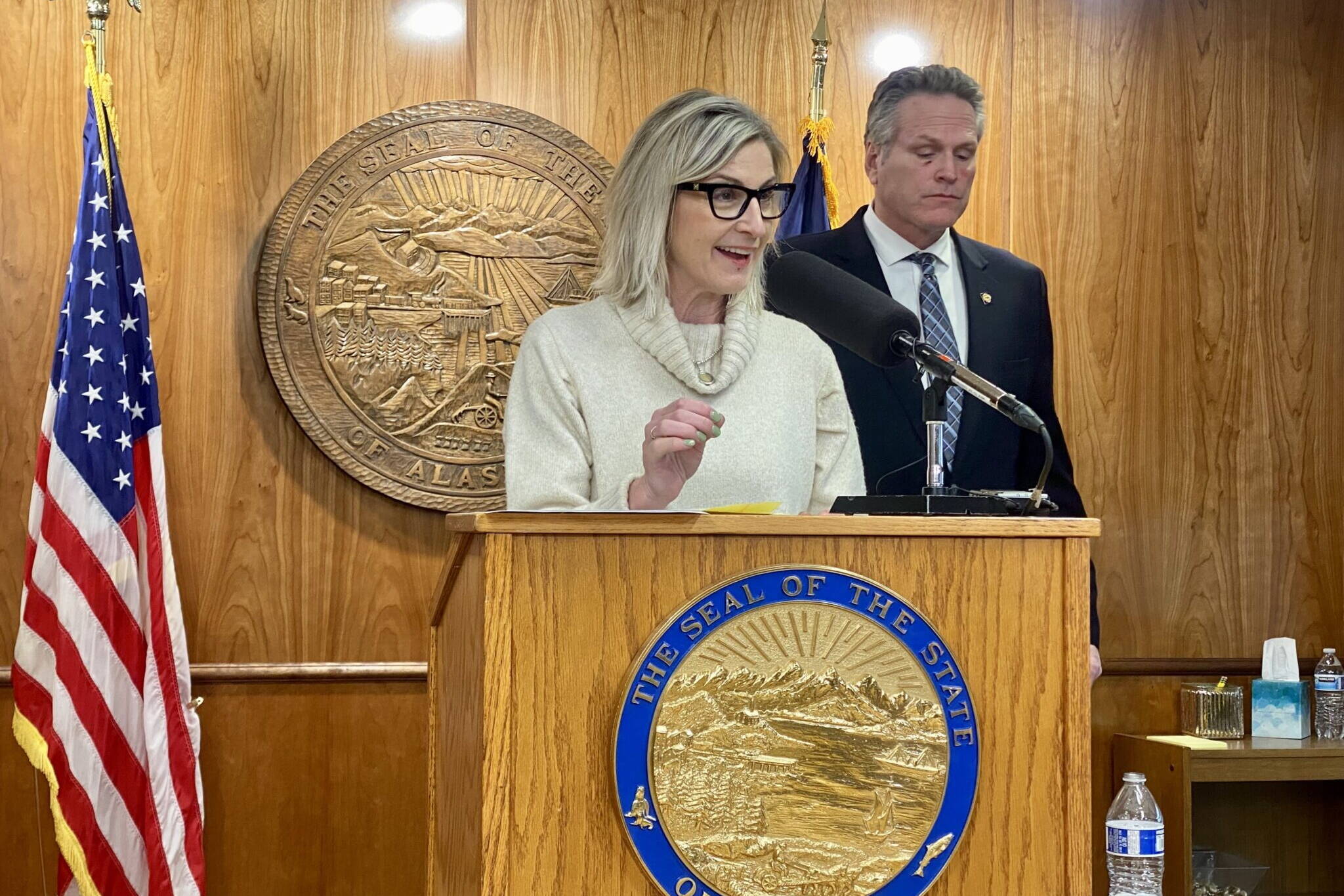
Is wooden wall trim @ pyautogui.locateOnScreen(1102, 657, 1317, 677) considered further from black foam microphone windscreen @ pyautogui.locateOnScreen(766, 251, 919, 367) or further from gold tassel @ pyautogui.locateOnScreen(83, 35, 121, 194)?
gold tassel @ pyautogui.locateOnScreen(83, 35, 121, 194)

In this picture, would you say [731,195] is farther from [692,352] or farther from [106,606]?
[106,606]

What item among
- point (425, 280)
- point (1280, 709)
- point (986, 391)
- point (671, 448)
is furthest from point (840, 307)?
point (1280, 709)

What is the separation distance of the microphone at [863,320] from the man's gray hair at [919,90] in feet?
3.48

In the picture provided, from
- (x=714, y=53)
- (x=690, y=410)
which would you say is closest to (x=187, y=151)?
(x=714, y=53)

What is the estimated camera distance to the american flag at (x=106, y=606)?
9.15 ft

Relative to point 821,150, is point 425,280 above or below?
below

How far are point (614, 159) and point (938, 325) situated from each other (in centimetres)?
97

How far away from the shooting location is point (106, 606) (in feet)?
9.30

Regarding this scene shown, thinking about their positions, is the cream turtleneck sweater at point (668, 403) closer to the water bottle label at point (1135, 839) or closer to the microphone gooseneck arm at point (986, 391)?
the microphone gooseneck arm at point (986, 391)

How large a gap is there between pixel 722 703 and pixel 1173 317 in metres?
2.70

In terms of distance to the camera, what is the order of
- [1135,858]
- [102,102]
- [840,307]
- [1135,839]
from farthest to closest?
[1135,858] → [102,102] → [1135,839] → [840,307]

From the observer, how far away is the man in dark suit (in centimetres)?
296

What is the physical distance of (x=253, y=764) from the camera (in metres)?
3.19

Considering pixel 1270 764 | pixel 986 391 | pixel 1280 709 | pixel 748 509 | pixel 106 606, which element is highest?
pixel 986 391
